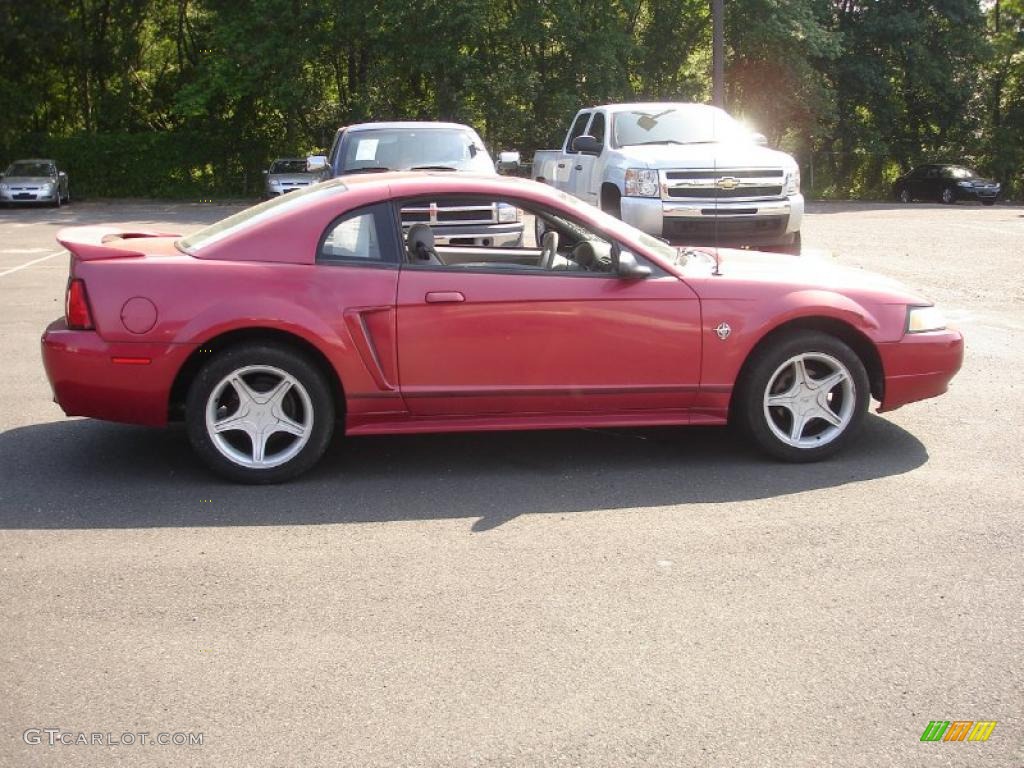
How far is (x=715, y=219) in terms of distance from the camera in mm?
12914

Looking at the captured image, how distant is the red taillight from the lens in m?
6.06

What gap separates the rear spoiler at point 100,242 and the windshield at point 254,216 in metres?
0.30

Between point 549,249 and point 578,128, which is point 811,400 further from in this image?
point 578,128

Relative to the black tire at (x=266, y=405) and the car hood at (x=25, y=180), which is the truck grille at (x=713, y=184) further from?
the car hood at (x=25, y=180)

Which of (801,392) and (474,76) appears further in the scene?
(474,76)

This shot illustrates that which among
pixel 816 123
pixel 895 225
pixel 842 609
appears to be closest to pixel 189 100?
pixel 816 123

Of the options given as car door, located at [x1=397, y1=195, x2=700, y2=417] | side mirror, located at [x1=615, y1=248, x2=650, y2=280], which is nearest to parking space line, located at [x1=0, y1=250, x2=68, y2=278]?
car door, located at [x1=397, y1=195, x2=700, y2=417]

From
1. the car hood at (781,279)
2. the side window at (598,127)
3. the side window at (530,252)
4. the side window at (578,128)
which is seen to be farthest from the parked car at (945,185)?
the side window at (530,252)

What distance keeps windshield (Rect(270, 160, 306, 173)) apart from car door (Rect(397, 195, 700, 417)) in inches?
1209

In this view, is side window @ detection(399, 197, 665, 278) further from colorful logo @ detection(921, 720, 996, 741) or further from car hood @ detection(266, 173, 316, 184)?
car hood @ detection(266, 173, 316, 184)

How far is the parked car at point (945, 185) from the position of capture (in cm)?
3894

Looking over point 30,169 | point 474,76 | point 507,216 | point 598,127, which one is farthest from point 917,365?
point 474,76

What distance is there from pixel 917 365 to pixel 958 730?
3345 millimetres

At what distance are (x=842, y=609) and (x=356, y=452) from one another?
3.15 meters
